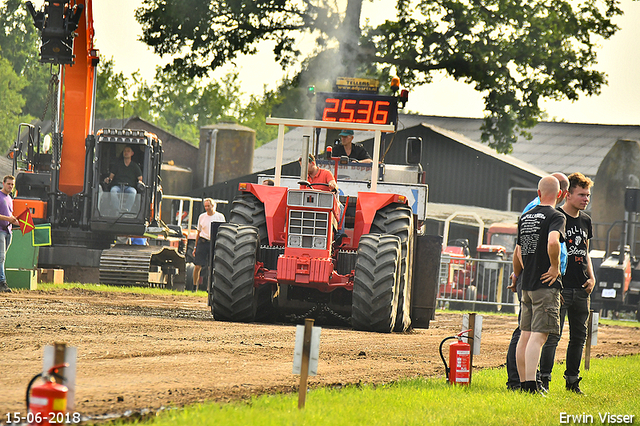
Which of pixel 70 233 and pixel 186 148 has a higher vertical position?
pixel 186 148

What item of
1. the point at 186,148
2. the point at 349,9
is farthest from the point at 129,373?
the point at 186,148

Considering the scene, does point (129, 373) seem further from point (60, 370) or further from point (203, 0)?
point (203, 0)

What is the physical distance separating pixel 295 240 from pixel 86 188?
8285mm

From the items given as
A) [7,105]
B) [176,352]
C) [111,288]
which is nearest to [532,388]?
[176,352]

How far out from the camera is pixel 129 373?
734 cm

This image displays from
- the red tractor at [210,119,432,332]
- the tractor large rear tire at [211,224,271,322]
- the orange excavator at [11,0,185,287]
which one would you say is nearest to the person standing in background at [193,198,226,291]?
the orange excavator at [11,0,185,287]

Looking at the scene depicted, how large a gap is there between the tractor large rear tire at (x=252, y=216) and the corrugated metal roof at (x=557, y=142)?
109 feet

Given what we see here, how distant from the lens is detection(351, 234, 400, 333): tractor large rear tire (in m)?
11.8

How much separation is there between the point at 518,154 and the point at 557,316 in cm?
4439

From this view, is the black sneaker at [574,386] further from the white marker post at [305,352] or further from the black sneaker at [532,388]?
the white marker post at [305,352]

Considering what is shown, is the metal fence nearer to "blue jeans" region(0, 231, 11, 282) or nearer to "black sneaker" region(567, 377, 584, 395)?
"blue jeans" region(0, 231, 11, 282)

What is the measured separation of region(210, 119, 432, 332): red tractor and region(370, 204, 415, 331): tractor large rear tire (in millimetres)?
13

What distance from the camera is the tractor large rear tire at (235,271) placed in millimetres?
12008

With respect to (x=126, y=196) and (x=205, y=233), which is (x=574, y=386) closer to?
(x=126, y=196)
